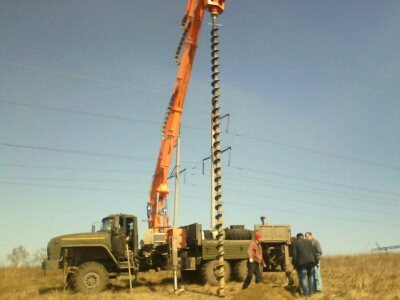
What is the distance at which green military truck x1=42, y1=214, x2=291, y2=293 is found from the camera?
14.4 m

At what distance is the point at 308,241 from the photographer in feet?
37.2

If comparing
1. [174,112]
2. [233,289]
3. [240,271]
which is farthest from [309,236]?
[174,112]

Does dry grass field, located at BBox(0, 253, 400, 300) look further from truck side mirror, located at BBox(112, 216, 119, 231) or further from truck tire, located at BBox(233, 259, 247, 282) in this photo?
truck side mirror, located at BBox(112, 216, 119, 231)

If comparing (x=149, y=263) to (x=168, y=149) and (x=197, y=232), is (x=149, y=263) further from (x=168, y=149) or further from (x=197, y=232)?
(x=168, y=149)

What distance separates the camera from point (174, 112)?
2267cm

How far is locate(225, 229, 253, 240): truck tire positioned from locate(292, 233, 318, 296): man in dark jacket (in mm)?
5609

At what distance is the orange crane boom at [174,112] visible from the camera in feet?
71.4

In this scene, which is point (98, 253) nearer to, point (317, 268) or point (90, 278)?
point (90, 278)

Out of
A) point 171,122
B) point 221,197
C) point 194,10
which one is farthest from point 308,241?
point 194,10

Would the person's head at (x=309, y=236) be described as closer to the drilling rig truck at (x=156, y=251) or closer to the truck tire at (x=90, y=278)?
the drilling rig truck at (x=156, y=251)

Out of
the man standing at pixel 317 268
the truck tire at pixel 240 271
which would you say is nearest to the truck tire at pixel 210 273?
the truck tire at pixel 240 271

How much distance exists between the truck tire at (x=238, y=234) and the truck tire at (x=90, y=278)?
518 centimetres

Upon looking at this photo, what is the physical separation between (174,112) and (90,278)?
10.9 metres

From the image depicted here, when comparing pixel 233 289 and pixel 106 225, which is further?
pixel 106 225
